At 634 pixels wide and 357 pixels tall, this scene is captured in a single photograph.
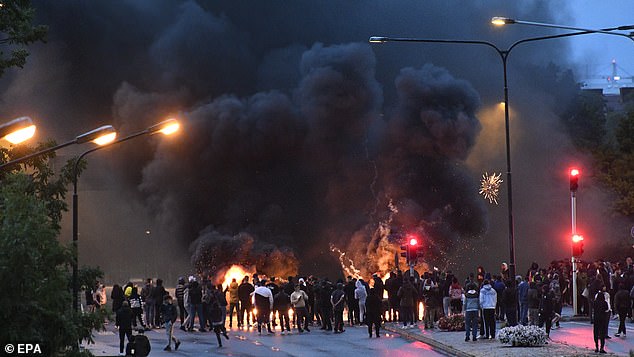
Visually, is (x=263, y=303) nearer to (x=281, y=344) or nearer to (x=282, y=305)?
(x=282, y=305)

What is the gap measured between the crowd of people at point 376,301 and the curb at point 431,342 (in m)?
0.61

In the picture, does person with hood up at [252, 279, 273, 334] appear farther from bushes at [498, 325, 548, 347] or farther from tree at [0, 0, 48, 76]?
tree at [0, 0, 48, 76]

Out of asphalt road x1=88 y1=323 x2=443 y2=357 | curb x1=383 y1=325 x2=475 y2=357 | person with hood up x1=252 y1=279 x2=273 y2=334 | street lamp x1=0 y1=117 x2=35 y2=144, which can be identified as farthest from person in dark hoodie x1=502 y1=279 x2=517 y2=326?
street lamp x1=0 y1=117 x2=35 y2=144

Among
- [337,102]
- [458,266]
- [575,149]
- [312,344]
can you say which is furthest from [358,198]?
[312,344]

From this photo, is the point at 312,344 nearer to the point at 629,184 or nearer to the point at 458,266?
the point at 629,184

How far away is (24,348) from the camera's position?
45.9ft

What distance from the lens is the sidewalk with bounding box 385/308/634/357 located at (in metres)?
23.3

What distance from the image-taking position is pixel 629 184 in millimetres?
56438

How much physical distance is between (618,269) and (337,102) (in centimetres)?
1999

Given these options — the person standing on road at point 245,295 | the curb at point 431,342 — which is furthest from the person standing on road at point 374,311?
the person standing on road at point 245,295

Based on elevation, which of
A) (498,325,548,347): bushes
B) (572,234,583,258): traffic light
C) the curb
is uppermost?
(572,234,583,258): traffic light

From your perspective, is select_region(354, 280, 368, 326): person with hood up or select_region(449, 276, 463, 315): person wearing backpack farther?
select_region(354, 280, 368, 326): person with hood up

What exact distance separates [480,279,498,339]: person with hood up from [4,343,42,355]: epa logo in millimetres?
14817

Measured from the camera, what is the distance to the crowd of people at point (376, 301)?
2698 centimetres
